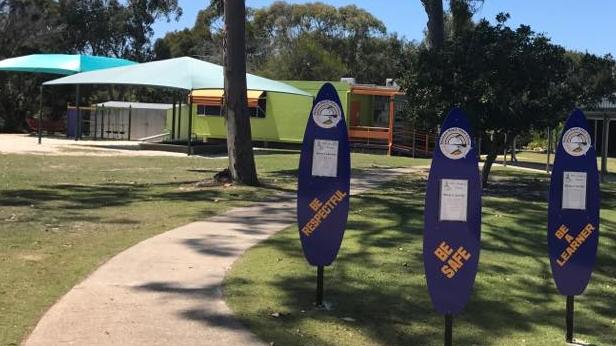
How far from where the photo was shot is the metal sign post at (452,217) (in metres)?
4.70

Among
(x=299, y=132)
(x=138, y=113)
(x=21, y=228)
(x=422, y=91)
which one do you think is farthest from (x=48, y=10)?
(x=21, y=228)

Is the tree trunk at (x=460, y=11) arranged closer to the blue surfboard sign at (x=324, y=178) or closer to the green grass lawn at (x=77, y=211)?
the green grass lawn at (x=77, y=211)

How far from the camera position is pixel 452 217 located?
15.5 feet

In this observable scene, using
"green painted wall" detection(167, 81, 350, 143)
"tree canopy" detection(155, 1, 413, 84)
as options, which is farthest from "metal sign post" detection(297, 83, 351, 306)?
"tree canopy" detection(155, 1, 413, 84)

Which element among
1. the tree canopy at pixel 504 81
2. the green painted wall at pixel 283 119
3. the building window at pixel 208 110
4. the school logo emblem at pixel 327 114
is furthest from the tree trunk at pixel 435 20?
the building window at pixel 208 110

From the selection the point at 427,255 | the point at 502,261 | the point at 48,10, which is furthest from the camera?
the point at 48,10

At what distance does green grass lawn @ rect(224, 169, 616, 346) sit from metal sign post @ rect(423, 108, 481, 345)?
0.52 m

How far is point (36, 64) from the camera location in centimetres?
3281

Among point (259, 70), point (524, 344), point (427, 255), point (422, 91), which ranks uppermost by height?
point (259, 70)

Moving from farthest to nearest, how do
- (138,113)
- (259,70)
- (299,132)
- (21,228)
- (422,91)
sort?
1. (259,70)
2. (138,113)
3. (299,132)
4. (422,91)
5. (21,228)

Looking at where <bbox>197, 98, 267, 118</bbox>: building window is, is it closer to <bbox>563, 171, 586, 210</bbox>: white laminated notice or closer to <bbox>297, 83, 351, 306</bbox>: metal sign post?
<bbox>297, 83, 351, 306</bbox>: metal sign post

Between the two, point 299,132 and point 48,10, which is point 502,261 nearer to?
point 299,132

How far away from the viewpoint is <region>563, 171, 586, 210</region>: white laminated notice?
5.26 meters

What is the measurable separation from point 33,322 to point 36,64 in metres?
30.1
